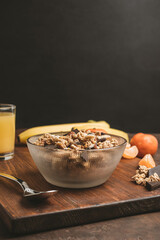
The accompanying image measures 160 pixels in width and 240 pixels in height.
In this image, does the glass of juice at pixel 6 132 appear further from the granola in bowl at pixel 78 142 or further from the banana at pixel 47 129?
the granola in bowl at pixel 78 142

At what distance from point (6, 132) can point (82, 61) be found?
2.76 m

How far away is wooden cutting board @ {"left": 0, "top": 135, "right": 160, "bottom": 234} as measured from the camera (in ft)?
3.68

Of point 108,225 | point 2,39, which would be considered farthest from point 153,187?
point 2,39

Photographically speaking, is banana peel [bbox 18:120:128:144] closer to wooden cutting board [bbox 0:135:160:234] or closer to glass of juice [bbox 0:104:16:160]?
glass of juice [bbox 0:104:16:160]

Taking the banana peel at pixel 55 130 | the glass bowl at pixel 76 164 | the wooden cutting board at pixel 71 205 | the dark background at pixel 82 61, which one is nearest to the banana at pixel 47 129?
the banana peel at pixel 55 130

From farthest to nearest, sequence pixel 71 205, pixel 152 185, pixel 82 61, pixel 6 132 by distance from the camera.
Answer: pixel 82 61, pixel 6 132, pixel 152 185, pixel 71 205

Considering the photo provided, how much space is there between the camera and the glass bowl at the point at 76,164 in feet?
4.21

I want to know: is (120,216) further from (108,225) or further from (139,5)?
(139,5)

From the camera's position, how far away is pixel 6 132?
201 centimetres

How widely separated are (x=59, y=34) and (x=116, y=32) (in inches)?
33.5

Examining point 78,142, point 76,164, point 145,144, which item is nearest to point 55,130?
point 145,144

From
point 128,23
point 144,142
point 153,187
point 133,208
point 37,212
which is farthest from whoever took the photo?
point 128,23

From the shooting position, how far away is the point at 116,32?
4539 mm

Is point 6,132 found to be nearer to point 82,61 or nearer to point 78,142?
point 78,142
